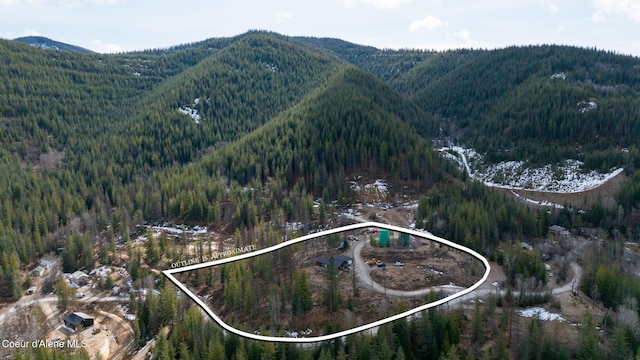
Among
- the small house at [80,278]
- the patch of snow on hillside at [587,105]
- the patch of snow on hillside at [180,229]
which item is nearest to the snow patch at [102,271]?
the small house at [80,278]

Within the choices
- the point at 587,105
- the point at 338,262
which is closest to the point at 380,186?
the point at 338,262

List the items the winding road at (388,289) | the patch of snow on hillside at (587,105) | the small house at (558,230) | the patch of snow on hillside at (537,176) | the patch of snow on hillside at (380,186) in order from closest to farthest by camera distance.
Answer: the winding road at (388,289)
the small house at (558,230)
the patch of snow on hillside at (380,186)
the patch of snow on hillside at (537,176)
the patch of snow on hillside at (587,105)

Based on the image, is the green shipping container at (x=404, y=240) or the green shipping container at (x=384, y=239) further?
the green shipping container at (x=384, y=239)

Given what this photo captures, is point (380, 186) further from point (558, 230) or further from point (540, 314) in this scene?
point (540, 314)

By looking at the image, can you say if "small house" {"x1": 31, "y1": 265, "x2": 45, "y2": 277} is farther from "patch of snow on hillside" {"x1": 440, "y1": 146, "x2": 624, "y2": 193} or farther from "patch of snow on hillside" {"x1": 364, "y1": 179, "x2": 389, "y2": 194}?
"patch of snow on hillside" {"x1": 440, "y1": 146, "x2": 624, "y2": 193}

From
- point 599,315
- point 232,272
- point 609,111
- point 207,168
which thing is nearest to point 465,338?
point 599,315

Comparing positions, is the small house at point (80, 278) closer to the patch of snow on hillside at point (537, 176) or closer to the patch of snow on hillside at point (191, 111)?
the patch of snow on hillside at point (537, 176)

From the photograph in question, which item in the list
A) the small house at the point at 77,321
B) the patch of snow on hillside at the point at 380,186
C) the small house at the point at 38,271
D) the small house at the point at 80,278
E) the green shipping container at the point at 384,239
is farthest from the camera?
the patch of snow on hillside at the point at 380,186
